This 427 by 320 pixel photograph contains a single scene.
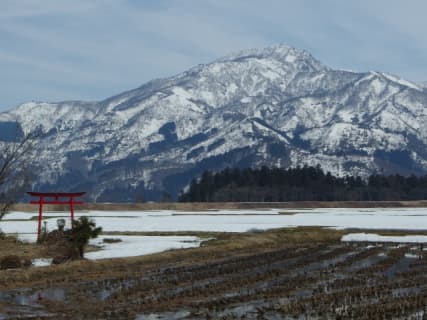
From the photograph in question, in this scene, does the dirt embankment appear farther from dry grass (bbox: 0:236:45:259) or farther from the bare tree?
the bare tree

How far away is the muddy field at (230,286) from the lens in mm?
22844

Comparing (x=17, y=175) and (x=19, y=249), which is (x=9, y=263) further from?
(x=19, y=249)

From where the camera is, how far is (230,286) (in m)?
29.1

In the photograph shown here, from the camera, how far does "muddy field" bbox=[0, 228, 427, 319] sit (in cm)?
2284

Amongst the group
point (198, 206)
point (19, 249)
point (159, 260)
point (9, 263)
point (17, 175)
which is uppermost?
point (17, 175)

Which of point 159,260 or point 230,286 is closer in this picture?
point 230,286

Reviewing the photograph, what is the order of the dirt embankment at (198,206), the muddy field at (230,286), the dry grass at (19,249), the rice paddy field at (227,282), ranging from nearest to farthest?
the muddy field at (230,286), the rice paddy field at (227,282), the dry grass at (19,249), the dirt embankment at (198,206)

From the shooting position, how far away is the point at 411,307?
22.7 m

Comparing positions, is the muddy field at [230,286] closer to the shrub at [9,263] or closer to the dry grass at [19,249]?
Answer: the shrub at [9,263]

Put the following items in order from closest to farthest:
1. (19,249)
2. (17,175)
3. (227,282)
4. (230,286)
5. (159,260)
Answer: (230,286) → (227,282) → (159,260) → (17,175) → (19,249)

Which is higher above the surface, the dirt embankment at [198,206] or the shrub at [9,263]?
the dirt embankment at [198,206]

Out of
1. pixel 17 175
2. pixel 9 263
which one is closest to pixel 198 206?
pixel 17 175

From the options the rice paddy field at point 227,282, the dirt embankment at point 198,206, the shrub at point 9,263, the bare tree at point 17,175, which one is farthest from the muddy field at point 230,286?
the dirt embankment at point 198,206

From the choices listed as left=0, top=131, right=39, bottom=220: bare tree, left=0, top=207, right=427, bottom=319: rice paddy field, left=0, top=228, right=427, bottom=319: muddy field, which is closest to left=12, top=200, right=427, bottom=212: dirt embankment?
left=0, top=207, right=427, bottom=319: rice paddy field
